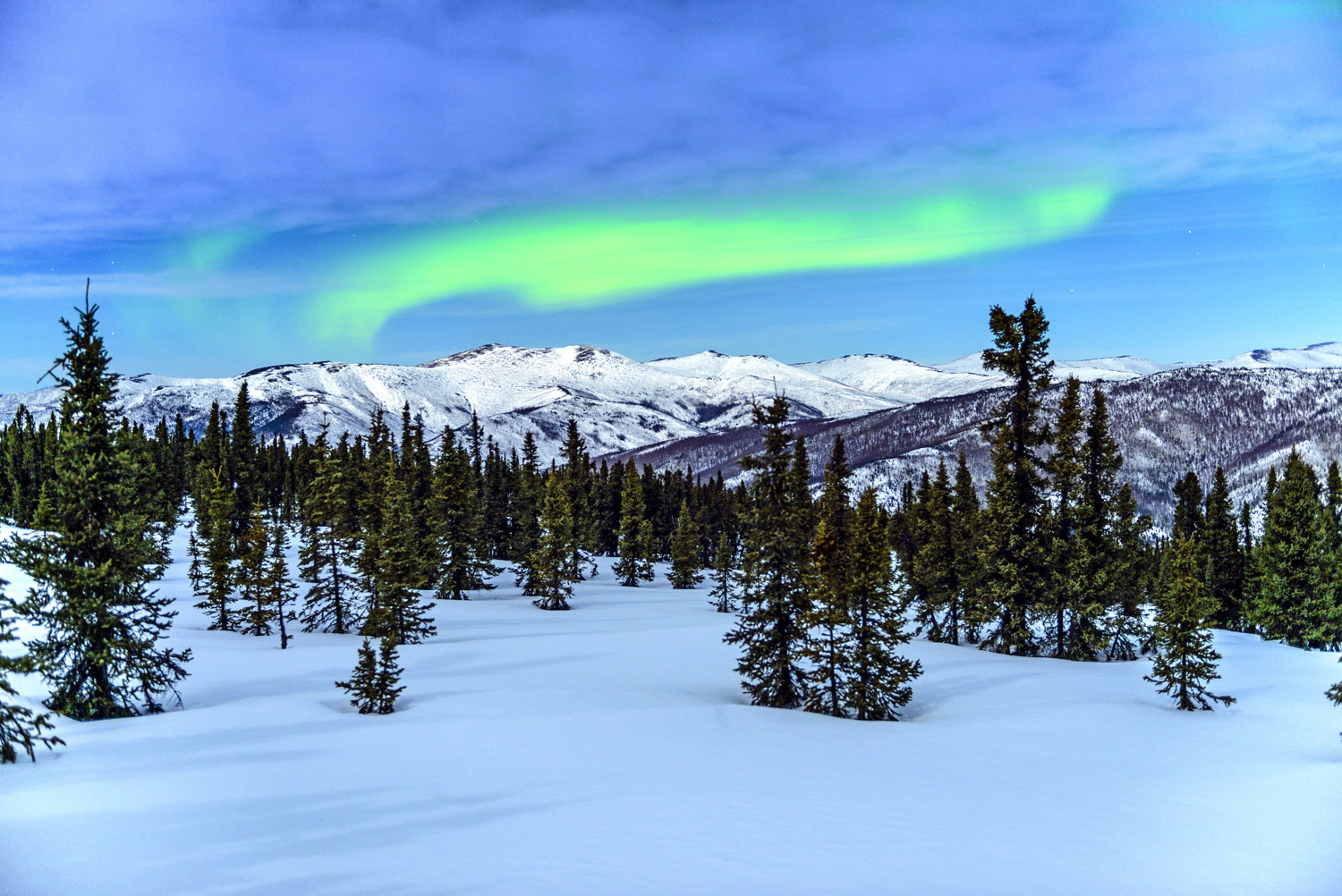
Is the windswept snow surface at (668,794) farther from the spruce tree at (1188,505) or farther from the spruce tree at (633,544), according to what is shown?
the spruce tree at (633,544)

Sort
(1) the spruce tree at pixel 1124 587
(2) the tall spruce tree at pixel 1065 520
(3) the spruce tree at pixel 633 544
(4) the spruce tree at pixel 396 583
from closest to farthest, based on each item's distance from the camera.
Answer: (2) the tall spruce tree at pixel 1065 520 < (1) the spruce tree at pixel 1124 587 < (4) the spruce tree at pixel 396 583 < (3) the spruce tree at pixel 633 544

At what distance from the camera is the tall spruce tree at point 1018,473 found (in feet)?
98.7

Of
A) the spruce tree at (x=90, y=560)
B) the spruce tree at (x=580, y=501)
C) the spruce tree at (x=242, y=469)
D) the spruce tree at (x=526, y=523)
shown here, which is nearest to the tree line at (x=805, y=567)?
the spruce tree at (x=90, y=560)

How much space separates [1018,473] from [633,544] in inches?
1695

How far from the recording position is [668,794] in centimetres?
1338

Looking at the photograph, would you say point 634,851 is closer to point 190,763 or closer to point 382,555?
point 190,763

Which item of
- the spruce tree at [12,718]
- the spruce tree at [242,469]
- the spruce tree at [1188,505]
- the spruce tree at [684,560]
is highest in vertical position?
the spruce tree at [242,469]

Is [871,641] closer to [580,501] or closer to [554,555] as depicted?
[554,555]

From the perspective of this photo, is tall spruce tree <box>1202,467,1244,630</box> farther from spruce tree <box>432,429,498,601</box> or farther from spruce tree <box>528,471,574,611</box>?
spruce tree <box>432,429,498,601</box>

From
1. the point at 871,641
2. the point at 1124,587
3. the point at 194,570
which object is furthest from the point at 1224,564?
the point at 194,570

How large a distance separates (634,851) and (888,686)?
1331 centimetres

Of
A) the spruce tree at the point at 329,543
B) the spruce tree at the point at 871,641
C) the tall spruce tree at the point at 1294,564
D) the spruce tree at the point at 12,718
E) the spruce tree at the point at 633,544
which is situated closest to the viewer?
the spruce tree at the point at 12,718

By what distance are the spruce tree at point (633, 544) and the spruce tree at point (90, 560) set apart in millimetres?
50421

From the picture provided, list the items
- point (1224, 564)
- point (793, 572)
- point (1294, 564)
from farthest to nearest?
1. point (1224, 564)
2. point (1294, 564)
3. point (793, 572)
